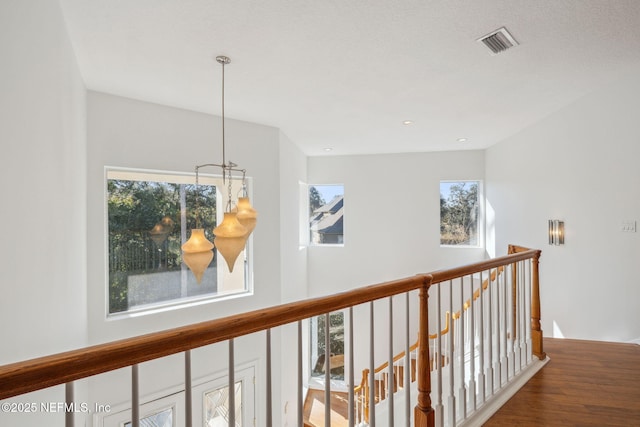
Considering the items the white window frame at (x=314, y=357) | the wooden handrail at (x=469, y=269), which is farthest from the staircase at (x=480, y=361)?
the white window frame at (x=314, y=357)

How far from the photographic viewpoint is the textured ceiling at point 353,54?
6.89 ft

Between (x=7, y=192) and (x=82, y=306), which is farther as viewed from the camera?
(x=82, y=306)

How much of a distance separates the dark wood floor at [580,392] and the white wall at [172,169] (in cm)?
303

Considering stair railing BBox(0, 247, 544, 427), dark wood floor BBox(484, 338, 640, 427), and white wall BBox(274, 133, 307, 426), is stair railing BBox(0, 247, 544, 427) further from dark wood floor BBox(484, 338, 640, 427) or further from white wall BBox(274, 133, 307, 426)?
white wall BBox(274, 133, 307, 426)

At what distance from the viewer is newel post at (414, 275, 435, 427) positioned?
5.40ft

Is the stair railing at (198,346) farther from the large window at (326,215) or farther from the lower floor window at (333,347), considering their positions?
the large window at (326,215)

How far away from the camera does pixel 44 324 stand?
188cm

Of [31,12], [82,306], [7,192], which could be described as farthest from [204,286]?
[31,12]

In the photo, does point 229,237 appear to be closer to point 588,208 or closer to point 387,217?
point 588,208

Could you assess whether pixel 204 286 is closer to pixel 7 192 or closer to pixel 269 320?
pixel 7 192

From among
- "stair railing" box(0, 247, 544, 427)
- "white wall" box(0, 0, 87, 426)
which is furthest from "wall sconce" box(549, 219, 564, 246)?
"white wall" box(0, 0, 87, 426)

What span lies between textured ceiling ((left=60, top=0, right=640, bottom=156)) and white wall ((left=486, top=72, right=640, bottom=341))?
0.35m

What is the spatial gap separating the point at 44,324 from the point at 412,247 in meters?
5.90

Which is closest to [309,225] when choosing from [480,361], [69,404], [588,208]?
[588,208]
